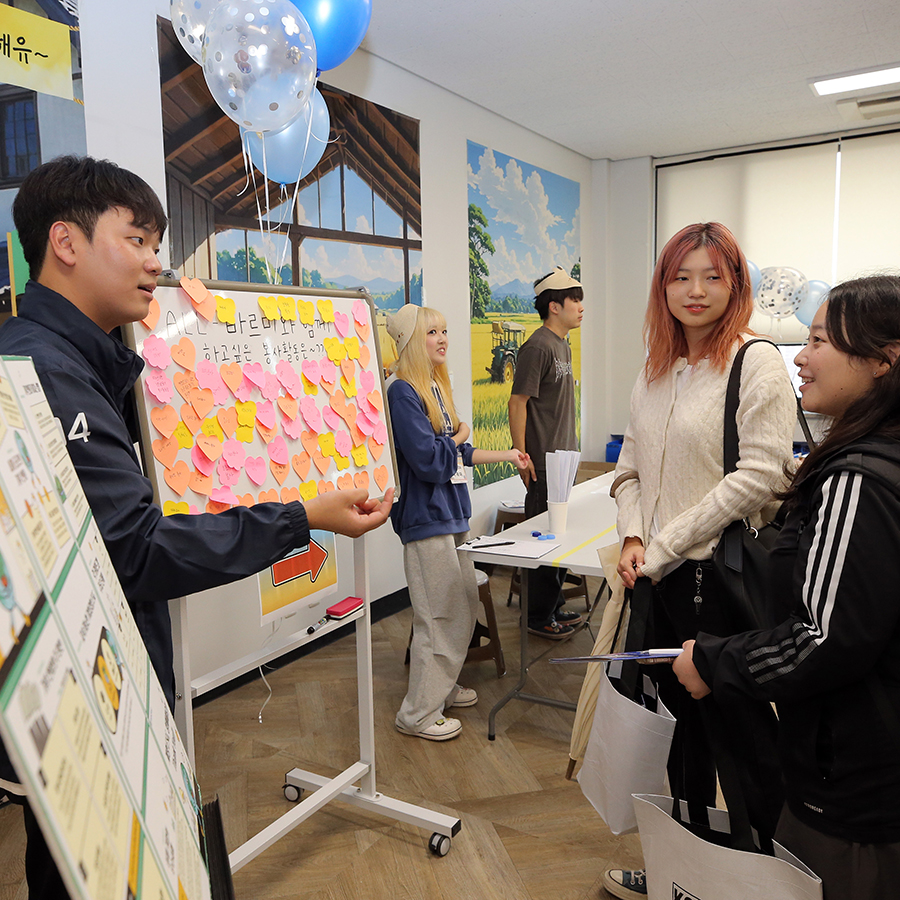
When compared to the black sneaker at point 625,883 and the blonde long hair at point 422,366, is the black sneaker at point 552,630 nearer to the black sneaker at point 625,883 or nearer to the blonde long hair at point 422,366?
the blonde long hair at point 422,366

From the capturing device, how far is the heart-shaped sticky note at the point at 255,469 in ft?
5.65

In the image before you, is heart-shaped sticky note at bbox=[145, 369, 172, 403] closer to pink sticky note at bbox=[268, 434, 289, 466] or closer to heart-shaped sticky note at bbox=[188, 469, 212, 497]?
heart-shaped sticky note at bbox=[188, 469, 212, 497]

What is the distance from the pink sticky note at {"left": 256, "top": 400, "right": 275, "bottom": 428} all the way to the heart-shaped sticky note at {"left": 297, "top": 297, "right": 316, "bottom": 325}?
277 mm

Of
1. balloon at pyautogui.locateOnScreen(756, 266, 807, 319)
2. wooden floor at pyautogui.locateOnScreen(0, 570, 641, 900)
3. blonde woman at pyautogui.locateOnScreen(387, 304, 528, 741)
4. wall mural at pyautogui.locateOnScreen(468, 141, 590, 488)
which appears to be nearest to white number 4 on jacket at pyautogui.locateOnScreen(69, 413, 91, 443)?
wooden floor at pyautogui.locateOnScreen(0, 570, 641, 900)

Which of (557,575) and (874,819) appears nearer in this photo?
(874,819)

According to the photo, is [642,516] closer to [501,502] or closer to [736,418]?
[736,418]

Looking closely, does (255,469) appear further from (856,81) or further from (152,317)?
(856,81)

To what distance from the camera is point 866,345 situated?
3.50 feet

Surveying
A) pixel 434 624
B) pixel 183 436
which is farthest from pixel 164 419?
pixel 434 624

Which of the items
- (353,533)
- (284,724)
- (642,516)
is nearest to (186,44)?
(353,533)

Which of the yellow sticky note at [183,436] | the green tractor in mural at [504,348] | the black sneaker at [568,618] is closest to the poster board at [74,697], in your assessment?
the yellow sticky note at [183,436]

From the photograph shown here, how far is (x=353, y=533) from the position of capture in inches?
57.9

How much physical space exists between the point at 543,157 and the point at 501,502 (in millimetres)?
2578

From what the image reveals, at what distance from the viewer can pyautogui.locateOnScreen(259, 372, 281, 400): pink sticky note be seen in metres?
1.79
